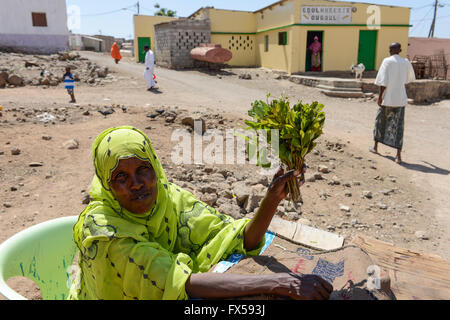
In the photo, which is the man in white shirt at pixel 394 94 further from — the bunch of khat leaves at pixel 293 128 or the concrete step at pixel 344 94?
the concrete step at pixel 344 94

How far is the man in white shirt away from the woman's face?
5958mm

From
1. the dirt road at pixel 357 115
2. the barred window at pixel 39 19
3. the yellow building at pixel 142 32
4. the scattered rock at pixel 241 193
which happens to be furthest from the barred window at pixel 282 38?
the scattered rock at pixel 241 193

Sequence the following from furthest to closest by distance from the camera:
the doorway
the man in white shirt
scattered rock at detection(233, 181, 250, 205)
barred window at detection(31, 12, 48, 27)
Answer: barred window at detection(31, 12, 48, 27) < the doorway < the man in white shirt < scattered rock at detection(233, 181, 250, 205)

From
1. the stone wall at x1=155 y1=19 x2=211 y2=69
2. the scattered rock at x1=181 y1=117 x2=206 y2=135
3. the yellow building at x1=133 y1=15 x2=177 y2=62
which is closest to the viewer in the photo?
the scattered rock at x1=181 y1=117 x2=206 y2=135

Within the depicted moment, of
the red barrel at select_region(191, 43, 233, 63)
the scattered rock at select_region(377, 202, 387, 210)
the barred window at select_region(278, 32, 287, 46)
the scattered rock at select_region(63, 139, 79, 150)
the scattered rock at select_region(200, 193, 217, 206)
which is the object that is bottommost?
the scattered rock at select_region(377, 202, 387, 210)

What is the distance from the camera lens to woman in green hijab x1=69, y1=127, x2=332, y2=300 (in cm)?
158

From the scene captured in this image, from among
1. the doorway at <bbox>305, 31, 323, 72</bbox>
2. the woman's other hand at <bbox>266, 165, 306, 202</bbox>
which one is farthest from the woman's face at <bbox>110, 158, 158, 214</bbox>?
the doorway at <bbox>305, 31, 323, 72</bbox>

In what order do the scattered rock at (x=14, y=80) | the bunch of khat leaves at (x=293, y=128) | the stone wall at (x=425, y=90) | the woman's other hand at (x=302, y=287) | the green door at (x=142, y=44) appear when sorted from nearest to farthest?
the woman's other hand at (x=302, y=287) < the bunch of khat leaves at (x=293, y=128) < the scattered rock at (x=14, y=80) < the stone wall at (x=425, y=90) < the green door at (x=142, y=44)

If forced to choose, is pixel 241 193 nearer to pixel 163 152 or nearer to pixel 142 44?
pixel 163 152

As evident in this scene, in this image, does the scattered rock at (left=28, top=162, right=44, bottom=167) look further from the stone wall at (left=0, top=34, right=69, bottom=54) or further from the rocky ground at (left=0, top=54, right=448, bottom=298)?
the stone wall at (left=0, top=34, right=69, bottom=54)

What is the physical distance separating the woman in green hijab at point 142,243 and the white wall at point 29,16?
2338 centimetres

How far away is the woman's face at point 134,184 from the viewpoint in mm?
1691

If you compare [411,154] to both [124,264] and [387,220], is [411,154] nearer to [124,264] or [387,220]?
[387,220]

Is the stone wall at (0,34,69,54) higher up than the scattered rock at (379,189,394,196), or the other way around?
the stone wall at (0,34,69,54)
